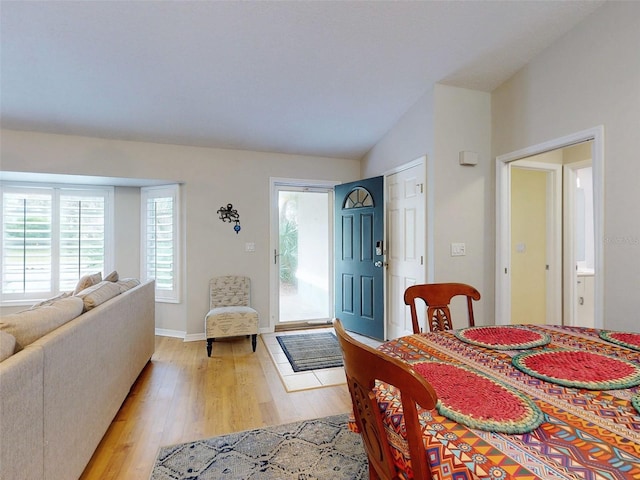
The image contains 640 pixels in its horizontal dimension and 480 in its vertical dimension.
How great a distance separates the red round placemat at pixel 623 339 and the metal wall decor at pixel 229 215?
3.70 meters

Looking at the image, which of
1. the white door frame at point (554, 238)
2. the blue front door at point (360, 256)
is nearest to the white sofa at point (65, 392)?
the blue front door at point (360, 256)

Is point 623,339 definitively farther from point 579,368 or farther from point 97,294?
point 97,294

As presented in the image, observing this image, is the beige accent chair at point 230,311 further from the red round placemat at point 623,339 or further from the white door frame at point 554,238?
the white door frame at point 554,238

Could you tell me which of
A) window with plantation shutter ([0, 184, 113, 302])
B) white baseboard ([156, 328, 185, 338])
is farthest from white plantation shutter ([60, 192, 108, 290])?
white baseboard ([156, 328, 185, 338])

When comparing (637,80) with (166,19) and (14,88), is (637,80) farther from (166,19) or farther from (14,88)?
(14,88)

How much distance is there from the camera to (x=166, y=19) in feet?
7.35

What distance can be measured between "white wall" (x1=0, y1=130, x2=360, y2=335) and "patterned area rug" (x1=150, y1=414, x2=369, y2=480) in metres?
2.33

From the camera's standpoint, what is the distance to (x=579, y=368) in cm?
112

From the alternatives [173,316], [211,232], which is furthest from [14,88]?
[173,316]

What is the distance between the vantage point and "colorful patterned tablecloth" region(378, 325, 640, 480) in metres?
0.65

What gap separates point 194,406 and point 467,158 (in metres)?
3.21

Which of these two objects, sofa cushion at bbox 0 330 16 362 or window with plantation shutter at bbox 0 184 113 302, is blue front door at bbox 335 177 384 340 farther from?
sofa cushion at bbox 0 330 16 362

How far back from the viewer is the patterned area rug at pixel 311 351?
321 centimetres

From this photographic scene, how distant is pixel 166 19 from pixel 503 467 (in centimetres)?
294
